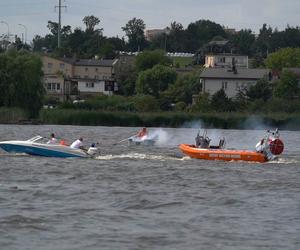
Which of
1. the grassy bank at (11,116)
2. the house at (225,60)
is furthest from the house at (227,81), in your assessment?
the house at (225,60)

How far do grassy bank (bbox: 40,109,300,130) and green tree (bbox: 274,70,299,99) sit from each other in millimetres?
24131

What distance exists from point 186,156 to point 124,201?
739 inches

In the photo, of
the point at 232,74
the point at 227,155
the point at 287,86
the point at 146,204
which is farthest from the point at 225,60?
the point at 146,204

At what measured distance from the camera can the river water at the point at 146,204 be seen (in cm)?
2420

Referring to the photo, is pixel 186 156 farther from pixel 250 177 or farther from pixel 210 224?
pixel 210 224

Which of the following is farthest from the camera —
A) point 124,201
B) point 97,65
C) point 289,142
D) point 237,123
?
point 97,65

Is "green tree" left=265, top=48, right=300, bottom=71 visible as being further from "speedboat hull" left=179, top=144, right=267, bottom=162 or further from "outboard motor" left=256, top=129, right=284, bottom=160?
"speedboat hull" left=179, top=144, right=267, bottom=162

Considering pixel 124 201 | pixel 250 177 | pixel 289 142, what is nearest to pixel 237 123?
pixel 289 142

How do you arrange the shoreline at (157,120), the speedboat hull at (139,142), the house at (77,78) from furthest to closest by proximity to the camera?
the house at (77,78) < the shoreline at (157,120) < the speedboat hull at (139,142)

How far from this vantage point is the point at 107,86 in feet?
488

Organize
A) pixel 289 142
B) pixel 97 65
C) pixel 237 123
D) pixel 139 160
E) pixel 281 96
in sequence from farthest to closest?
1. pixel 97 65
2. pixel 281 96
3. pixel 237 123
4. pixel 289 142
5. pixel 139 160

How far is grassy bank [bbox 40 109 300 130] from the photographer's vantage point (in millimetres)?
95812

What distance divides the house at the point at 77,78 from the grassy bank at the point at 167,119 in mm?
38179

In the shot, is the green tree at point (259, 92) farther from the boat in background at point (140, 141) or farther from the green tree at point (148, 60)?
the boat in background at point (140, 141)
